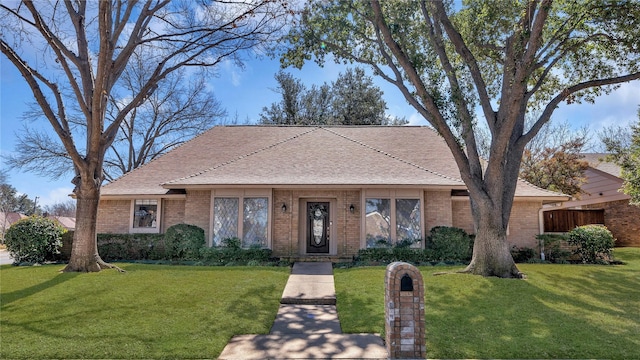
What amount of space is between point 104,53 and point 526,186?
15.4 meters

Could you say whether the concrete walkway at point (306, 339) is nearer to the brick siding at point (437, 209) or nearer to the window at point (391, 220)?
the window at point (391, 220)

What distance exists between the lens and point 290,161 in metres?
15.0

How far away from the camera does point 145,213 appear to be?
48.3 feet

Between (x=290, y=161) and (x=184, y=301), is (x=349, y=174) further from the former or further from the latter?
(x=184, y=301)

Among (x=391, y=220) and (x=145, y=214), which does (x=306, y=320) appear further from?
(x=145, y=214)

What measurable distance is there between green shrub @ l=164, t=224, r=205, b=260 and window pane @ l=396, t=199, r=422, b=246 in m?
7.14

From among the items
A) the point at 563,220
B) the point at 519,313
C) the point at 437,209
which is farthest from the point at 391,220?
the point at 563,220

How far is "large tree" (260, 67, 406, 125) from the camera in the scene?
91.8 ft

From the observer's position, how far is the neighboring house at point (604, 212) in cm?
1998

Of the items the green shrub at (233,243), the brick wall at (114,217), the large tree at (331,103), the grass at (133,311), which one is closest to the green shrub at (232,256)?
the green shrub at (233,243)

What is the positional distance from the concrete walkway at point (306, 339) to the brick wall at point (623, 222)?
20.9m

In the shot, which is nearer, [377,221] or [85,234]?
[85,234]

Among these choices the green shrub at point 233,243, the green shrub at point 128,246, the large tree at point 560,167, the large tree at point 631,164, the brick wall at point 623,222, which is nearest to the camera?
the green shrub at point 233,243

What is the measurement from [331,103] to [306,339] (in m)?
24.9
